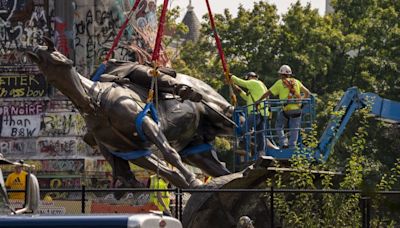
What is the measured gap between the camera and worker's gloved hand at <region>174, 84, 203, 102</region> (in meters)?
27.8

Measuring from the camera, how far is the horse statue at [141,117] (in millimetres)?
27391

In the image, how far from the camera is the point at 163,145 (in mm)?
27562

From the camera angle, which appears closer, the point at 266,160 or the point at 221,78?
the point at 266,160

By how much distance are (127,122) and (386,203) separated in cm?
1732

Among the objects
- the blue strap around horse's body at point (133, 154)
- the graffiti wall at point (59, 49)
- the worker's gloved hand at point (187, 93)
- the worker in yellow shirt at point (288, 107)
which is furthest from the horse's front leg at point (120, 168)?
the graffiti wall at point (59, 49)

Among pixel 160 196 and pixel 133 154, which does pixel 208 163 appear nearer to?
pixel 133 154

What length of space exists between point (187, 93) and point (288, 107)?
175 centimetres

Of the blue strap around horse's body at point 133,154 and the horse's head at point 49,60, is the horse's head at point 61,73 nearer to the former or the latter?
the horse's head at point 49,60

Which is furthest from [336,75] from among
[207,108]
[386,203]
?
[386,203]

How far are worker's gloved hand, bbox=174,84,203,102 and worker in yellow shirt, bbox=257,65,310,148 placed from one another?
1.13m

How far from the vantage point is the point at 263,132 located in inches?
1083

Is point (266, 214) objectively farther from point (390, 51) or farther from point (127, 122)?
point (390, 51)

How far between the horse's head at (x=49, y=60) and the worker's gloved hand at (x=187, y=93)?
6.31ft

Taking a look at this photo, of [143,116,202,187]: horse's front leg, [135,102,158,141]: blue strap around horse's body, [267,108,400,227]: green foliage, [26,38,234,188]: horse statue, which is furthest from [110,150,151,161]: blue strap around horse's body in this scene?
[267,108,400,227]: green foliage
